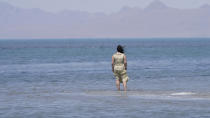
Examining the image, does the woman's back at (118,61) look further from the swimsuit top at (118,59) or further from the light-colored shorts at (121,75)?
the light-colored shorts at (121,75)

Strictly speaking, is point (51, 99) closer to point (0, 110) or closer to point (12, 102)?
point (12, 102)

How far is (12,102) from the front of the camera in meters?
16.6

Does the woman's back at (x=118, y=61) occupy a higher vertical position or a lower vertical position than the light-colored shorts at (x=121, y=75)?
higher

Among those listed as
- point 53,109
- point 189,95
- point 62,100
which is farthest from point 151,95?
point 53,109

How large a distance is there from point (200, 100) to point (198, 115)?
8.77 ft

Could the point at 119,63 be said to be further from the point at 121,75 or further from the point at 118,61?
the point at 121,75

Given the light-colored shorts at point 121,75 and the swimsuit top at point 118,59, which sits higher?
the swimsuit top at point 118,59

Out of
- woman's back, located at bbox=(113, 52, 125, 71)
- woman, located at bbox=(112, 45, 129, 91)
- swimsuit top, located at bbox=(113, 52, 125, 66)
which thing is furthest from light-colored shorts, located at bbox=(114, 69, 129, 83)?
swimsuit top, located at bbox=(113, 52, 125, 66)

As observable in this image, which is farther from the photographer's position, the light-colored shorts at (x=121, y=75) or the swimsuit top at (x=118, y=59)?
the light-colored shorts at (x=121, y=75)

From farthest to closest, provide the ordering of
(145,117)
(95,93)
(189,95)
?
(95,93), (189,95), (145,117)

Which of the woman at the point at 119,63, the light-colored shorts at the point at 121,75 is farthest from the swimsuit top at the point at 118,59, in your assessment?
the light-colored shorts at the point at 121,75

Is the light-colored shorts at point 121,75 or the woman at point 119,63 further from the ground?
the woman at point 119,63

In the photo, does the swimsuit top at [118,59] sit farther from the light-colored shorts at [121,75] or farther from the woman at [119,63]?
the light-colored shorts at [121,75]

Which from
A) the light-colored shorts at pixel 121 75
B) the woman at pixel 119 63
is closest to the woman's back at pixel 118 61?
the woman at pixel 119 63
